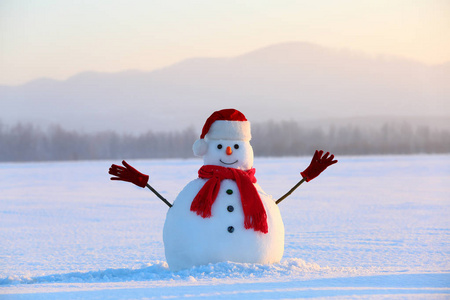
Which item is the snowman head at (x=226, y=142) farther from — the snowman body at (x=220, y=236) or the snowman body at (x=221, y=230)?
the snowman body at (x=220, y=236)

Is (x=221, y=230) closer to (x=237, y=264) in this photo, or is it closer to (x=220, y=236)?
(x=220, y=236)

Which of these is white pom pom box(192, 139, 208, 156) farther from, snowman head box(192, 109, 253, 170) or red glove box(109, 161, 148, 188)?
red glove box(109, 161, 148, 188)

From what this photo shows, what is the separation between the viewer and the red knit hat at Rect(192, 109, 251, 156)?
17.2ft

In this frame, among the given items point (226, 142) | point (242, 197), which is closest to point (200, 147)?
point (226, 142)

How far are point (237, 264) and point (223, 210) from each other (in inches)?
17.8

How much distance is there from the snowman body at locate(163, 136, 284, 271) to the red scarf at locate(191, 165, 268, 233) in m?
0.04

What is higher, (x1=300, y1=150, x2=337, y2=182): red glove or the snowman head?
the snowman head

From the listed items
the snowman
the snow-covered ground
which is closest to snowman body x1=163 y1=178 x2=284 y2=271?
the snowman

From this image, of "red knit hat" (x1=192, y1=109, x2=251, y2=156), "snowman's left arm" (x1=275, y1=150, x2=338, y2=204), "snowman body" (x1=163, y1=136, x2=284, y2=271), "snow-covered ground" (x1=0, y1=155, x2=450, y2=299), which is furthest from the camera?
"snowman's left arm" (x1=275, y1=150, x2=338, y2=204)

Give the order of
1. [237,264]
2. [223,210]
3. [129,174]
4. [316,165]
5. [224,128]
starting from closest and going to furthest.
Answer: [237,264] < [223,210] < [224,128] < [129,174] < [316,165]

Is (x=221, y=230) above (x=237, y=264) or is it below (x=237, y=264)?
above

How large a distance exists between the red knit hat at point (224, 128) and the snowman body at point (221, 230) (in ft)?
0.20

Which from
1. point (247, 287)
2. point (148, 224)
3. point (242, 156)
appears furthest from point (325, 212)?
point (247, 287)

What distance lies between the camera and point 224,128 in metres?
5.25
